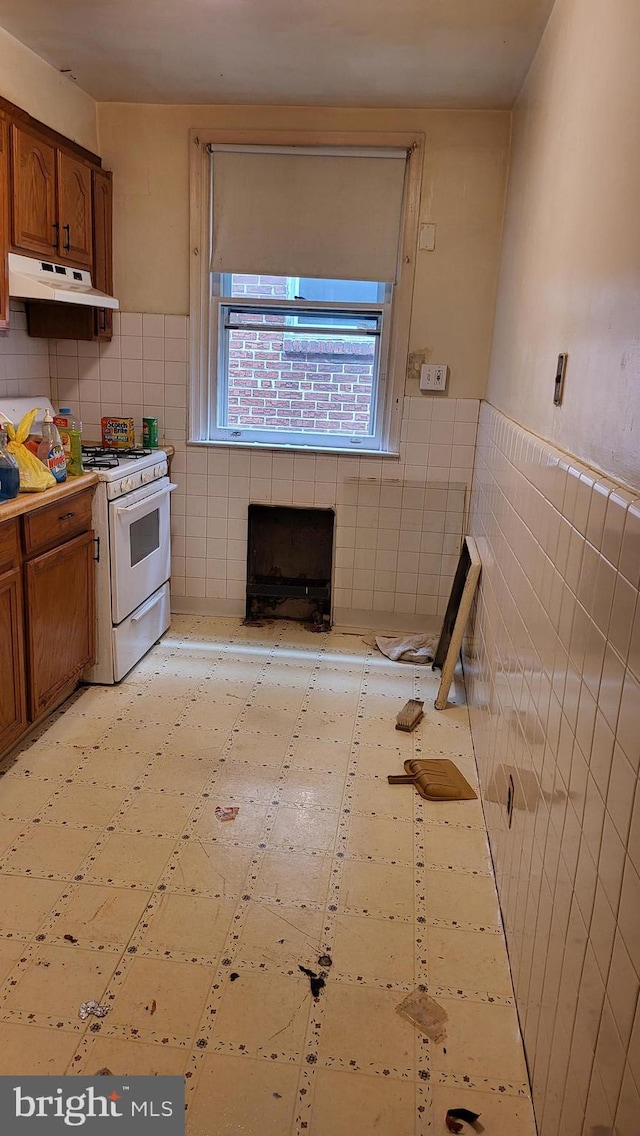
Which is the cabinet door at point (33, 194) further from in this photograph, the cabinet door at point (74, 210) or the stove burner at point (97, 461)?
the stove burner at point (97, 461)

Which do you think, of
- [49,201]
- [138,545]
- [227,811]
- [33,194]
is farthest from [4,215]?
[227,811]

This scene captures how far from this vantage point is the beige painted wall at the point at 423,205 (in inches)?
140

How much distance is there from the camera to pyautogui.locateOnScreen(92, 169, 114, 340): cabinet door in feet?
11.9

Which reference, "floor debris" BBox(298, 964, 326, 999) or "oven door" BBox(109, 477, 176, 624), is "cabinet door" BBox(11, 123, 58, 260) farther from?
"floor debris" BBox(298, 964, 326, 999)

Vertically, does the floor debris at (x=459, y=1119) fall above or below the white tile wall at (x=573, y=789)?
below

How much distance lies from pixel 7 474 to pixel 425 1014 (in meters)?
1.99

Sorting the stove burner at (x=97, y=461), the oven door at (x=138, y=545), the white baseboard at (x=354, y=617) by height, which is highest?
the stove burner at (x=97, y=461)

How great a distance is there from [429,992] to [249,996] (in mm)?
421

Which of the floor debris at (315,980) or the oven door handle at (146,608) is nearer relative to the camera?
the floor debris at (315,980)

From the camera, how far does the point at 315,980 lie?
1.82m

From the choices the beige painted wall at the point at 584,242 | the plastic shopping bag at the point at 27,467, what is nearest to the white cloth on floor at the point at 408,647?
the beige painted wall at the point at 584,242

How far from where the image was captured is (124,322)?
12.8 ft

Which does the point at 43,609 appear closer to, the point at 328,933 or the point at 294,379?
the point at 328,933

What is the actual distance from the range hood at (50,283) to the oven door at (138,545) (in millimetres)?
829
